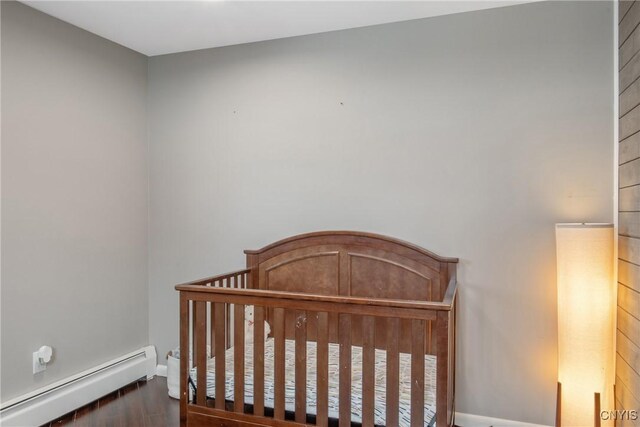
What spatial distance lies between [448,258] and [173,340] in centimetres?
219

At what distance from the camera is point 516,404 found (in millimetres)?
2527

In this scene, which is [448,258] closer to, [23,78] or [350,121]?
[350,121]

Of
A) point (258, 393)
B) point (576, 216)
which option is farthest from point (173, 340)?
point (576, 216)

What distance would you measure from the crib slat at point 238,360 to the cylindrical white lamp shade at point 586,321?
1.62 meters

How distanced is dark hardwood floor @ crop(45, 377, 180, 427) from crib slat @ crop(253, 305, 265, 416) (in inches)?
31.3

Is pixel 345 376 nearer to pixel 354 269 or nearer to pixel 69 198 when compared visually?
pixel 354 269

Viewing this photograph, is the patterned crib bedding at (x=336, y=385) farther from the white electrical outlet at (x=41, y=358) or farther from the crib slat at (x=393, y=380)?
the white electrical outlet at (x=41, y=358)

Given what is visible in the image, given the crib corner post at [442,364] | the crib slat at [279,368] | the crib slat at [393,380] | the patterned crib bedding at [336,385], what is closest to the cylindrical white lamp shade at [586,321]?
the patterned crib bedding at [336,385]

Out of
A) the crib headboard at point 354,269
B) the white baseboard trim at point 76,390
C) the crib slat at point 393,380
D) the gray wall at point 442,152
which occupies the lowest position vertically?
the white baseboard trim at point 76,390

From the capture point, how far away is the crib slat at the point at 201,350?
7.23 ft

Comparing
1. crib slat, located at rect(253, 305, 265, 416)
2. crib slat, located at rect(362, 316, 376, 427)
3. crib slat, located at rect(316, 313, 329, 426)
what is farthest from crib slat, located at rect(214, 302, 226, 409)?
crib slat, located at rect(362, 316, 376, 427)

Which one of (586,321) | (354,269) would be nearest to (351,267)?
(354,269)

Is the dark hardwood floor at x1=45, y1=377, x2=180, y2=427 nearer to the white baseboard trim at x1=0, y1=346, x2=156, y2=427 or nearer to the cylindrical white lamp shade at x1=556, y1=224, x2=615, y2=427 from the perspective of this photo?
the white baseboard trim at x1=0, y1=346, x2=156, y2=427

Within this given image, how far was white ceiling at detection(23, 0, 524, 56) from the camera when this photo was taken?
8.27ft
